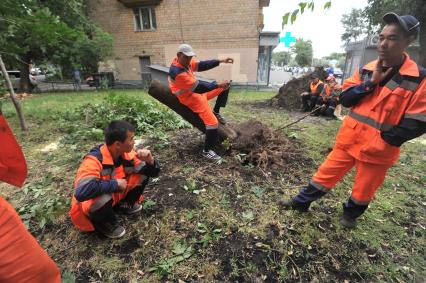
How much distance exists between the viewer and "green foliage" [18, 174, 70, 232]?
2781 millimetres

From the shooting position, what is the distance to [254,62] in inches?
629

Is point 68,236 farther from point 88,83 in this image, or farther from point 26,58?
point 88,83

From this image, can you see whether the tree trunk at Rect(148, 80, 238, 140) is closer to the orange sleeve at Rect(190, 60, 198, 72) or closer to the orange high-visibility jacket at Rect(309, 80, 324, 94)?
the orange sleeve at Rect(190, 60, 198, 72)

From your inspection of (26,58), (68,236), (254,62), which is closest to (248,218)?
(68,236)

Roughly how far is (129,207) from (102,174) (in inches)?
30.6

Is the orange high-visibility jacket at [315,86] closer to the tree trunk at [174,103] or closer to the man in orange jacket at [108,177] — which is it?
the tree trunk at [174,103]

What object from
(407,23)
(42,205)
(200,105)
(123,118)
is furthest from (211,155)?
(407,23)

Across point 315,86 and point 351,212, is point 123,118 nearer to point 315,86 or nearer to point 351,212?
point 351,212

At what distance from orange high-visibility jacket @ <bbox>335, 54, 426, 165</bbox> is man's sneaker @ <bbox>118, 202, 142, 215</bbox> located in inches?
89.3

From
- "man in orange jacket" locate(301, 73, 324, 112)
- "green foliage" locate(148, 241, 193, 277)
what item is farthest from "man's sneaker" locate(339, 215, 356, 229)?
"man in orange jacket" locate(301, 73, 324, 112)

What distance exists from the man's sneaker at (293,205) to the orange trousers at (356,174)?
38 cm

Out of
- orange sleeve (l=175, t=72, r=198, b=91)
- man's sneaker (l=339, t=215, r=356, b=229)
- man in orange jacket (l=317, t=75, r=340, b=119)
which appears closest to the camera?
man's sneaker (l=339, t=215, r=356, b=229)

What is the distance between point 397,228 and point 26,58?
17614 mm

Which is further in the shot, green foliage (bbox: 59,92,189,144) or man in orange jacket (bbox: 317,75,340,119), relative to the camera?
man in orange jacket (bbox: 317,75,340,119)
